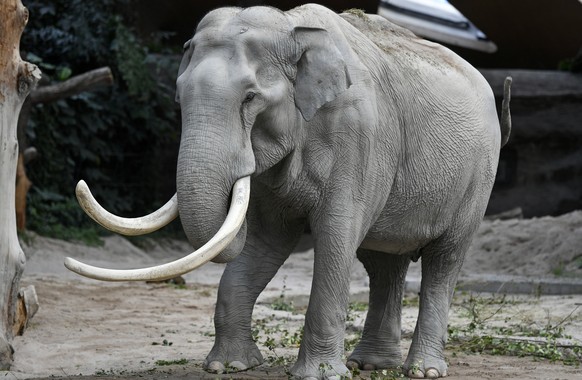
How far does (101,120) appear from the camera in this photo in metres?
16.5

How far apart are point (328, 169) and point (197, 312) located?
4.17 metres

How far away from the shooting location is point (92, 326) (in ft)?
26.9

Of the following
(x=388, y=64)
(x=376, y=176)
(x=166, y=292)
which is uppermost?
(x=388, y=64)

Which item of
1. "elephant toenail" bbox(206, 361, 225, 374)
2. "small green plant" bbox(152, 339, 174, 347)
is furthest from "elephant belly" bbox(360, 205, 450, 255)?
"small green plant" bbox(152, 339, 174, 347)

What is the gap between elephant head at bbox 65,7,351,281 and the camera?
495 centimetres

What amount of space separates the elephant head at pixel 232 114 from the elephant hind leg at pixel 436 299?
4.72 feet

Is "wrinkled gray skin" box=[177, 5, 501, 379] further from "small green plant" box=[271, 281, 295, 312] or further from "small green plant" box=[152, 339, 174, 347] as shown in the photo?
"small green plant" box=[271, 281, 295, 312]

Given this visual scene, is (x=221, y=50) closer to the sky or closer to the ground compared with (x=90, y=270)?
closer to the sky

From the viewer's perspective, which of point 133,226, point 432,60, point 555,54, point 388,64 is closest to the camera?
point 133,226

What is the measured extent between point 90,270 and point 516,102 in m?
14.1

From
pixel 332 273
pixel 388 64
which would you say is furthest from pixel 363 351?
pixel 388 64

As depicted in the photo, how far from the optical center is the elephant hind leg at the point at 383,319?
21.3ft

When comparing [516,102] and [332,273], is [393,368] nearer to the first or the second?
[332,273]

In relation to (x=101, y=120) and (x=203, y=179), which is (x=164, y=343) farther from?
(x=101, y=120)
